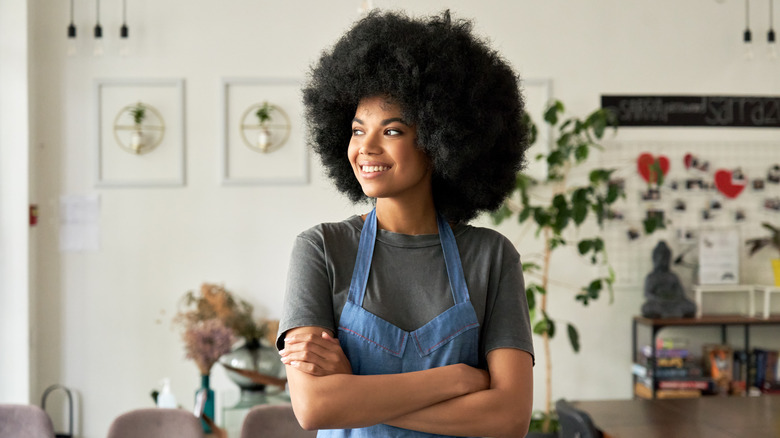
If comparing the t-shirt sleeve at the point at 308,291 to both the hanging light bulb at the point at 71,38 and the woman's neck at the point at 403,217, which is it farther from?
the hanging light bulb at the point at 71,38

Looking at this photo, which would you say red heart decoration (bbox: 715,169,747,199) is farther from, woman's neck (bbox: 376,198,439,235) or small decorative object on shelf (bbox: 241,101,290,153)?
woman's neck (bbox: 376,198,439,235)

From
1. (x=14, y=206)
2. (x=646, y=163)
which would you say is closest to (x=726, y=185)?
(x=646, y=163)

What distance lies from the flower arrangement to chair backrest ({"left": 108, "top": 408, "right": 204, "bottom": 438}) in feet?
2.17

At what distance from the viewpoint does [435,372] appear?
1263 millimetres

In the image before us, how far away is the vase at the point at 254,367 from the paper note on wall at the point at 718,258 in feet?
9.51

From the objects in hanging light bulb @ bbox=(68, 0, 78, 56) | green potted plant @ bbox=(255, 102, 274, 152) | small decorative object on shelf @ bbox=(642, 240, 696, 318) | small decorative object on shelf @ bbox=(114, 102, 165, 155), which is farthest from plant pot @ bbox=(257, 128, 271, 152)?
small decorative object on shelf @ bbox=(642, 240, 696, 318)

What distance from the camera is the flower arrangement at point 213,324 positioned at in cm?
331

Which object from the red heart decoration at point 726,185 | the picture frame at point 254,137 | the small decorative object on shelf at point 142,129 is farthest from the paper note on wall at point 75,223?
the red heart decoration at point 726,185

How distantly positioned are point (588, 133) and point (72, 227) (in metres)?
3.21

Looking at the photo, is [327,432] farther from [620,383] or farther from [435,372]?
[620,383]

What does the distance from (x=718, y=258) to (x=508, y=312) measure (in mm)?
3828

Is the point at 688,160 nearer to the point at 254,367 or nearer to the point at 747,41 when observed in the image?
the point at 747,41

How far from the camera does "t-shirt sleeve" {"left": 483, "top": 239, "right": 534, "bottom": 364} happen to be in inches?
52.6

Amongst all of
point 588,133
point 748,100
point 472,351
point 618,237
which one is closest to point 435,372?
point 472,351
